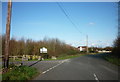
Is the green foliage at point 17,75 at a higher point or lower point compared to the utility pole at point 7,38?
lower

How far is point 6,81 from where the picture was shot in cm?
777

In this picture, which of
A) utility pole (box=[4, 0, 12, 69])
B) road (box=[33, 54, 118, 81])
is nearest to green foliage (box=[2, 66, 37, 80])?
road (box=[33, 54, 118, 81])

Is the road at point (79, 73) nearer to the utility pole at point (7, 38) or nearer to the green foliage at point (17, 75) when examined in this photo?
the green foliage at point (17, 75)

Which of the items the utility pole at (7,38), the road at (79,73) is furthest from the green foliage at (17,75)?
the utility pole at (7,38)

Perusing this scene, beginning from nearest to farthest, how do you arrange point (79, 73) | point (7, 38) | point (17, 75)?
point (17, 75) < point (7, 38) < point (79, 73)

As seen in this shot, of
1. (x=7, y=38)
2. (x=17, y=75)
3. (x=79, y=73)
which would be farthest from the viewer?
(x=79, y=73)

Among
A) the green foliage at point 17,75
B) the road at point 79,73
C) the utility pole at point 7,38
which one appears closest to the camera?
the green foliage at point 17,75

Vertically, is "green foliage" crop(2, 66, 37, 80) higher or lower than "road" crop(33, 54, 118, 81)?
higher

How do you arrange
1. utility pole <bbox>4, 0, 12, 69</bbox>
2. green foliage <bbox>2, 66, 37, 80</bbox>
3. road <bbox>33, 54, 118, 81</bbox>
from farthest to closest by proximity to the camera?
utility pole <bbox>4, 0, 12, 69</bbox> → road <bbox>33, 54, 118, 81</bbox> → green foliage <bbox>2, 66, 37, 80</bbox>

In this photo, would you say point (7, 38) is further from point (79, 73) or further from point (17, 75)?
point (79, 73)

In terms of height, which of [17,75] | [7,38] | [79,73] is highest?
[7,38]

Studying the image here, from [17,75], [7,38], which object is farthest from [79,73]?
[7,38]

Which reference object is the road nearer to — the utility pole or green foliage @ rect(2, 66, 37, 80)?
green foliage @ rect(2, 66, 37, 80)

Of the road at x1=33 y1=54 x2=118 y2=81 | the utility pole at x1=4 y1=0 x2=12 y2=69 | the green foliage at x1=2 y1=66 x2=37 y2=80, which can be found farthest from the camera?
the utility pole at x1=4 y1=0 x2=12 y2=69
